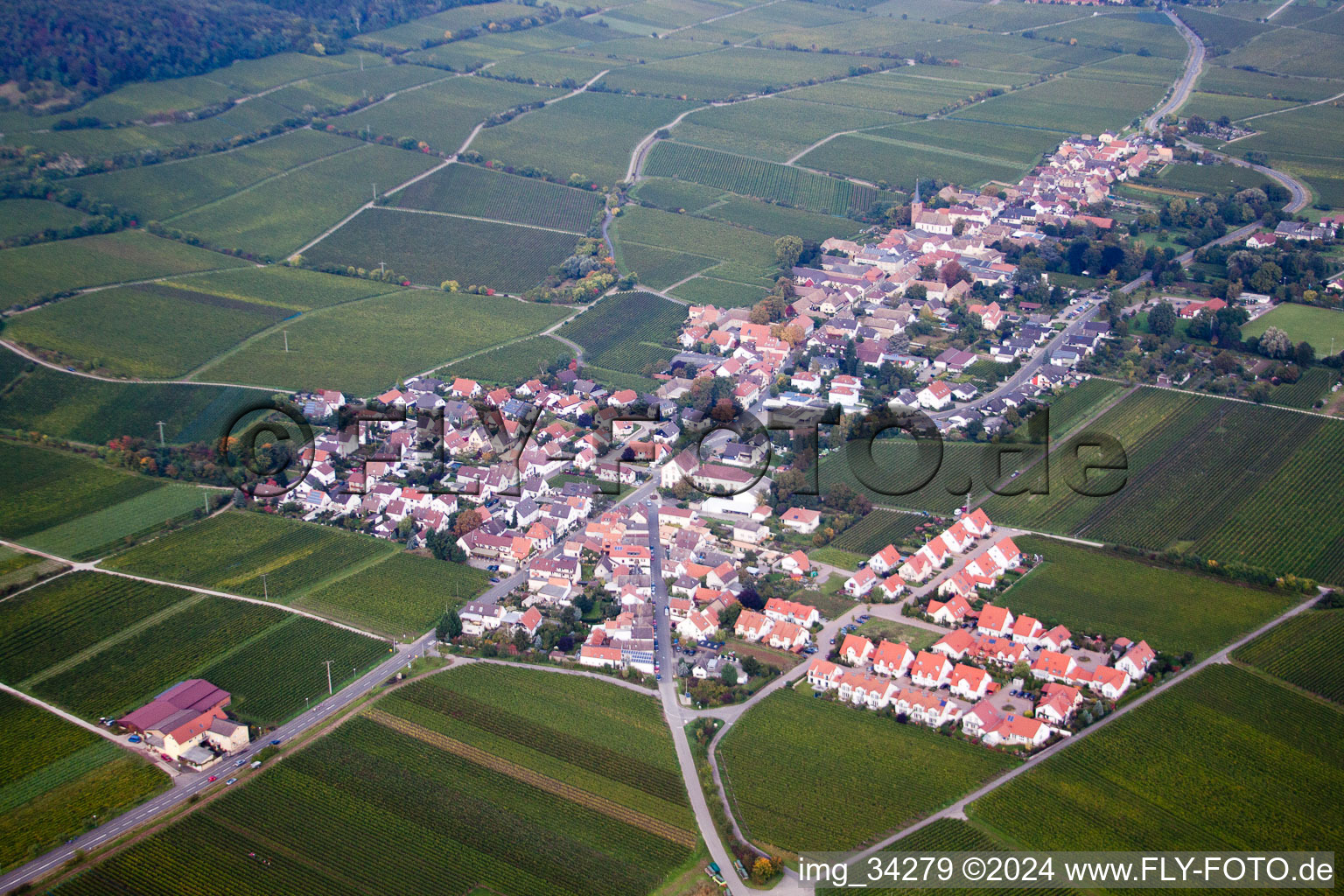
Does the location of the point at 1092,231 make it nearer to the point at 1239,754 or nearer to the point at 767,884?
the point at 1239,754

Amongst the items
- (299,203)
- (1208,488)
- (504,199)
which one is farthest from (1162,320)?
(299,203)

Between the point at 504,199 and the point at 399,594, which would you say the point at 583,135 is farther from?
the point at 399,594

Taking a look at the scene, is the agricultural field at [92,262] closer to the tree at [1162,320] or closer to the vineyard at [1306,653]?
the tree at [1162,320]

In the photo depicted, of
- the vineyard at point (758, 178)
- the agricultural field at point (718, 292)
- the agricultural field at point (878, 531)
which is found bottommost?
the agricultural field at point (878, 531)

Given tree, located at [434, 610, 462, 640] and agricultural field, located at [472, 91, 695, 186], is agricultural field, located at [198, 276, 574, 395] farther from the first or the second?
tree, located at [434, 610, 462, 640]

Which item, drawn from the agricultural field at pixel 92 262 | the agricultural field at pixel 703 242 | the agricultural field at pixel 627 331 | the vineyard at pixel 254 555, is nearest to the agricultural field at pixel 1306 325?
the agricultural field at pixel 703 242

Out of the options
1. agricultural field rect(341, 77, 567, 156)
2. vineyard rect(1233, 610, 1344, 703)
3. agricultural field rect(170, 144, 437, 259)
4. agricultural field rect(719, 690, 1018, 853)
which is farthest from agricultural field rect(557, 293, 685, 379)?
vineyard rect(1233, 610, 1344, 703)
